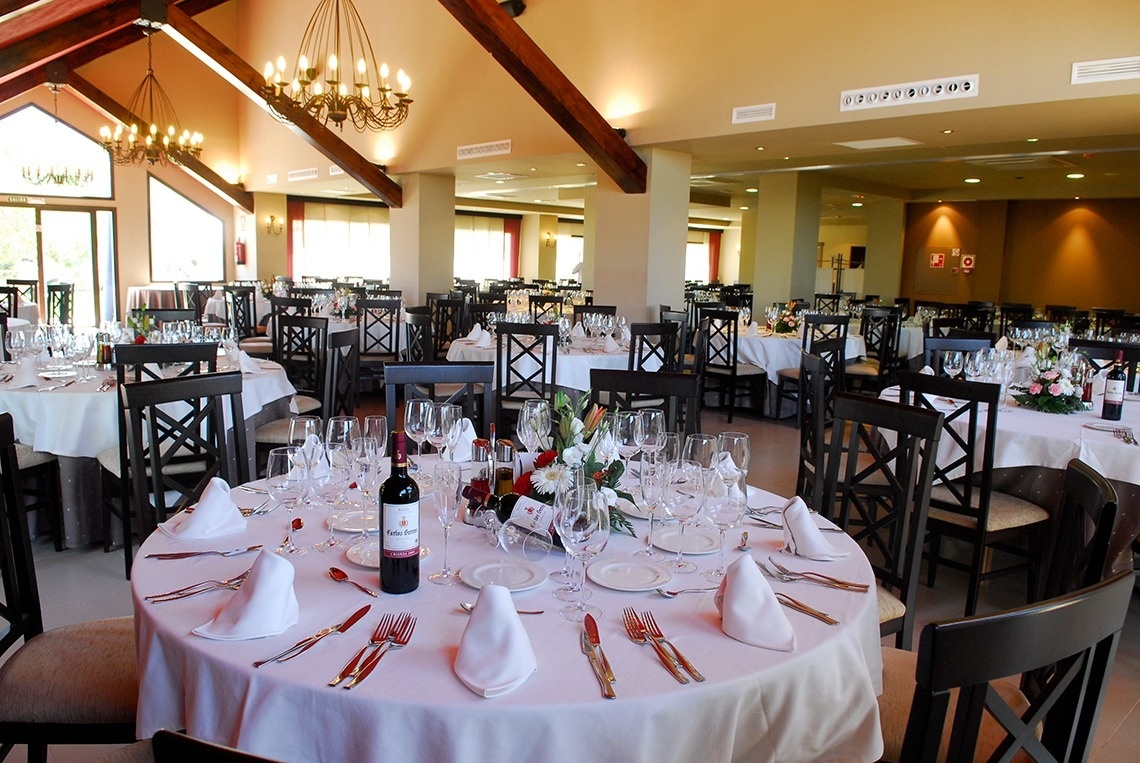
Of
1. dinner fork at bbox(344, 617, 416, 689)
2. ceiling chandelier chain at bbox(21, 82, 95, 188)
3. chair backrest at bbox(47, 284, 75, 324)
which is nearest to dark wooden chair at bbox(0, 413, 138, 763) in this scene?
dinner fork at bbox(344, 617, 416, 689)

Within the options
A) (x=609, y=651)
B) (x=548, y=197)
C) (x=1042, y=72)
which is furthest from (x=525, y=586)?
(x=548, y=197)

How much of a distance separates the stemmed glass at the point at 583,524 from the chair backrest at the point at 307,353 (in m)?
4.15

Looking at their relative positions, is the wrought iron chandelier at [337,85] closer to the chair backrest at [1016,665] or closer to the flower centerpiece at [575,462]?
the flower centerpiece at [575,462]

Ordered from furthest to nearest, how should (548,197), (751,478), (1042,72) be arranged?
1. (548,197)
2. (1042,72)
3. (751,478)

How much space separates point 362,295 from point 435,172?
263cm

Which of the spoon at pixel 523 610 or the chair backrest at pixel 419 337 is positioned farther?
the chair backrest at pixel 419 337

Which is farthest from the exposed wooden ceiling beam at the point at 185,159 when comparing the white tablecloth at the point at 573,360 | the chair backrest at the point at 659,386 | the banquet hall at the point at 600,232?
the chair backrest at the point at 659,386

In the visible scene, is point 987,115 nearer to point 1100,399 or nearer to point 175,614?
point 1100,399

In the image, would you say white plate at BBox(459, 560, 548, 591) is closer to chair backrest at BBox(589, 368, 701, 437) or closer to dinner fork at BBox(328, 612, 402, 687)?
dinner fork at BBox(328, 612, 402, 687)

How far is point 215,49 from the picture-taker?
11.4 meters

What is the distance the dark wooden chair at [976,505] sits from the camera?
3350mm

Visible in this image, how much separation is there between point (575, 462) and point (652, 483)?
248mm

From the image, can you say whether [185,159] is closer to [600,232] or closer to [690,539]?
[600,232]

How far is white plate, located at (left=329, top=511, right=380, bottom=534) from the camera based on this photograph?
81.0 inches
